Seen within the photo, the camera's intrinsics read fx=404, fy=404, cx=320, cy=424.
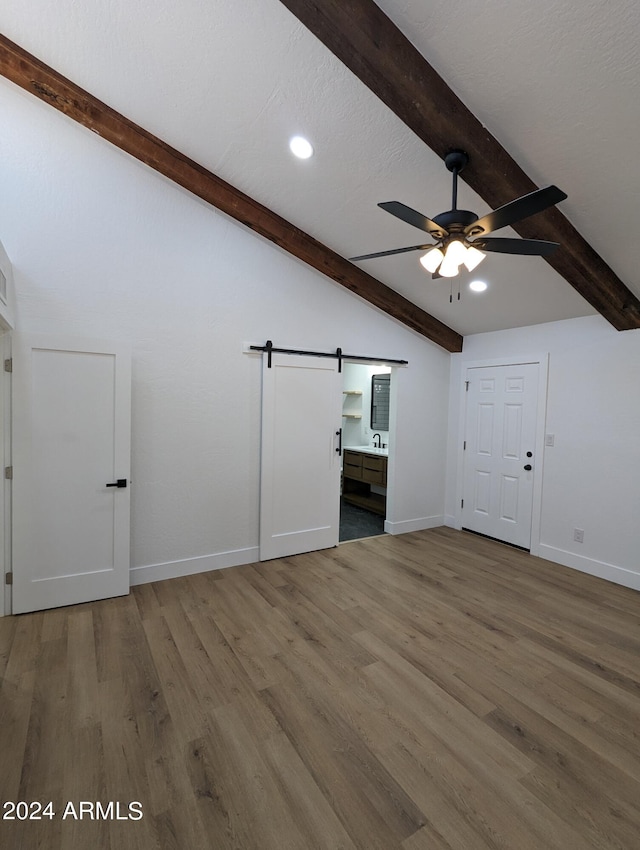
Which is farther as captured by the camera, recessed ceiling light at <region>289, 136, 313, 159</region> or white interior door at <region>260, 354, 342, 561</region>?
white interior door at <region>260, 354, 342, 561</region>

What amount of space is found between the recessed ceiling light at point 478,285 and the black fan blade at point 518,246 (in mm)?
1782

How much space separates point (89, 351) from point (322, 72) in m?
2.40

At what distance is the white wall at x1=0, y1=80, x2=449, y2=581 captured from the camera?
119 inches

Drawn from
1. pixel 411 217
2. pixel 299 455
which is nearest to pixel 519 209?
pixel 411 217

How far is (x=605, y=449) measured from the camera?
385 centimetres

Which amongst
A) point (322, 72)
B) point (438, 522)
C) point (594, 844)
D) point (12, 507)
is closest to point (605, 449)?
point (438, 522)

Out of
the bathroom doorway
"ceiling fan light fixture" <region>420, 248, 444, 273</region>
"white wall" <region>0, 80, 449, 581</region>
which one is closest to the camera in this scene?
"ceiling fan light fixture" <region>420, 248, 444, 273</region>

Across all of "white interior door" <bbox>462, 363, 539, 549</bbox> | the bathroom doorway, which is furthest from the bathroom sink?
"white interior door" <bbox>462, 363, 539, 549</bbox>

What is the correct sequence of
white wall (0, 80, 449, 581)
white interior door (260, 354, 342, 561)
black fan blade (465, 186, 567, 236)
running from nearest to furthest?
black fan blade (465, 186, 567, 236) < white wall (0, 80, 449, 581) < white interior door (260, 354, 342, 561)

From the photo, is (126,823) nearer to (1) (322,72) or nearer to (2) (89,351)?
(2) (89,351)

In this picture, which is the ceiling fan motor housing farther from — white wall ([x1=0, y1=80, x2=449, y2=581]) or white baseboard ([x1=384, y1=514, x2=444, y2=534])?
white baseboard ([x1=384, y1=514, x2=444, y2=534])

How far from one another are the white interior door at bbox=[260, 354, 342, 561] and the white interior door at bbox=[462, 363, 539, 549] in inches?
72.3

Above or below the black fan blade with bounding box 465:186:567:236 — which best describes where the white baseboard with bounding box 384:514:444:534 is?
below

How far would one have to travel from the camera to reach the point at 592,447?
12.9 ft
